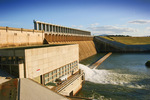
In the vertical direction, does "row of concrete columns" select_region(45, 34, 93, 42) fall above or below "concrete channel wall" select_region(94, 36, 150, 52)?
above

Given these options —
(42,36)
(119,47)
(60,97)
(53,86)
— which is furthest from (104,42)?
(60,97)

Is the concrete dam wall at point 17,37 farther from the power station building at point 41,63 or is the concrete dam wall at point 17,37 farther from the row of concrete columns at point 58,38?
the power station building at point 41,63

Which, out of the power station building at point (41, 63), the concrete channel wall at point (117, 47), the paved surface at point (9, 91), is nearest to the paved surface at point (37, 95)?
the paved surface at point (9, 91)

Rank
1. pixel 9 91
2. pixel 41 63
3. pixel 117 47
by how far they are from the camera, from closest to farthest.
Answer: pixel 9 91
pixel 41 63
pixel 117 47

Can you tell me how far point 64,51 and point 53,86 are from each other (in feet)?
20.6

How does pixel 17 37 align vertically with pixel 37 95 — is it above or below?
above

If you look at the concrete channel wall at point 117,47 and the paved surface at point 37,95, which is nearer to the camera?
the paved surface at point 37,95

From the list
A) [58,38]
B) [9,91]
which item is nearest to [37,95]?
[9,91]

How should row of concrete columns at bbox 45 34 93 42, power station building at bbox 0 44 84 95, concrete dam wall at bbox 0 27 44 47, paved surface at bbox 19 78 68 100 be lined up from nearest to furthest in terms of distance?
paved surface at bbox 19 78 68 100 < power station building at bbox 0 44 84 95 < concrete dam wall at bbox 0 27 44 47 < row of concrete columns at bbox 45 34 93 42

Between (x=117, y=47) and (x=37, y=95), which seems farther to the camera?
(x=117, y=47)

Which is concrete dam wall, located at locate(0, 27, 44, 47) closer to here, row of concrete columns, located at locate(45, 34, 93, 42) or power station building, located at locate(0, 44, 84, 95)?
row of concrete columns, located at locate(45, 34, 93, 42)

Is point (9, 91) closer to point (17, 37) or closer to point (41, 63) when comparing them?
point (41, 63)

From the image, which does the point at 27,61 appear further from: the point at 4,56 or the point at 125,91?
the point at 125,91

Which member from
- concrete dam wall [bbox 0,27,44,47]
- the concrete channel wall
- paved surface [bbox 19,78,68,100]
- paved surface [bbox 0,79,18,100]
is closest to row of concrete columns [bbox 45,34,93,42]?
concrete dam wall [bbox 0,27,44,47]
